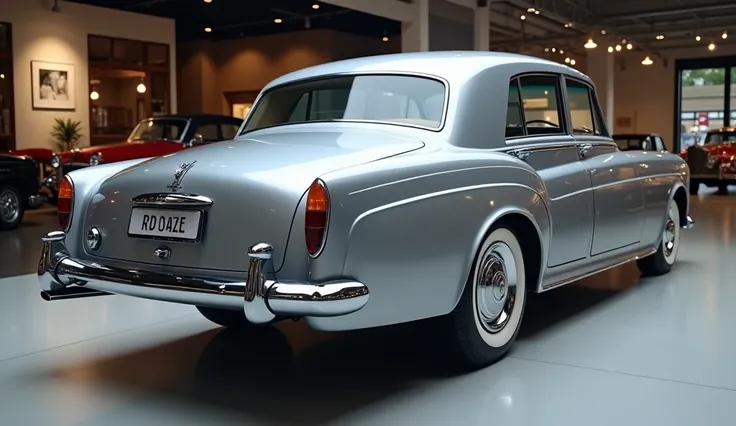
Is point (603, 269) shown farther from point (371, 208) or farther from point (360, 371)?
point (371, 208)

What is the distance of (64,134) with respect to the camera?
15.4 m

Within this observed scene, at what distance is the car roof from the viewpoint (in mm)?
3859

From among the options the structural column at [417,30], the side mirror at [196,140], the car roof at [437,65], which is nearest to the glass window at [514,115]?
the car roof at [437,65]

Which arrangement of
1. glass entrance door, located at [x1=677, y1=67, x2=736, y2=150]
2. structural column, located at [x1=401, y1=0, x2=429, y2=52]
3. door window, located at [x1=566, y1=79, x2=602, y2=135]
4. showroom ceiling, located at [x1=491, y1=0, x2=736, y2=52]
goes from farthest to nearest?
glass entrance door, located at [x1=677, y1=67, x2=736, y2=150] → showroom ceiling, located at [x1=491, y1=0, x2=736, y2=52] → structural column, located at [x1=401, y1=0, x2=429, y2=52] → door window, located at [x1=566, y1=79, x2=602, y2=135]

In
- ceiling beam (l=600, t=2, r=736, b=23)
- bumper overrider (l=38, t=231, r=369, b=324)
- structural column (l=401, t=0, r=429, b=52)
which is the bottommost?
bumper overrider (l=38, t=231, r=369, b=324)

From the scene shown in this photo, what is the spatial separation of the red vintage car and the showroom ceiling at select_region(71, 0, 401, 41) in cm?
795

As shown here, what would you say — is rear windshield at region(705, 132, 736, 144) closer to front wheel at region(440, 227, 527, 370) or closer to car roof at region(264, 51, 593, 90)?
car roof at region(264, 51, 593, 90)

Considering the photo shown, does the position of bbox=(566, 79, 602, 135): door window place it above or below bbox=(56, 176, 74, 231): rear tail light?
above

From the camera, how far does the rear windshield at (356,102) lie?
3764mm

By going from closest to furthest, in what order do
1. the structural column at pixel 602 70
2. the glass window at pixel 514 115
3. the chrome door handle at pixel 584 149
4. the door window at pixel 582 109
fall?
the glass window at pixel 514 115 → the chrome door handle at pixel 584 149 → the door window at pixel 582 109 → the structural column at pixel 602 70

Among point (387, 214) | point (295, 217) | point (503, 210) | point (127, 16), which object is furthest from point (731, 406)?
point (127, 16)

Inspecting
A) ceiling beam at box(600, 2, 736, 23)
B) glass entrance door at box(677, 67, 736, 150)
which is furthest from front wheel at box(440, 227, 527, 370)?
glass entrance door at box(677, 67, 736, 150)

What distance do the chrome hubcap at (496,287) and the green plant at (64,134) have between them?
44.2 feet

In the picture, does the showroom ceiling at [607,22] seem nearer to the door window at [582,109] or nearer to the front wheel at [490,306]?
the door window at [582,109]
